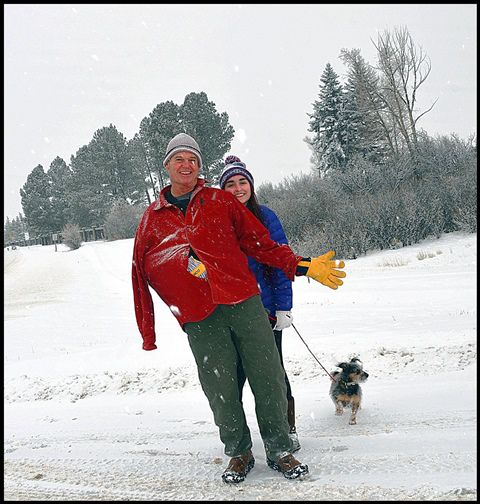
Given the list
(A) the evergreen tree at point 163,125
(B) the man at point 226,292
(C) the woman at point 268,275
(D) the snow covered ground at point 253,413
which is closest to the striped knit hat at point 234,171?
(C) the woman at point 268,275

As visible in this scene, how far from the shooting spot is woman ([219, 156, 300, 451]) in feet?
11.0

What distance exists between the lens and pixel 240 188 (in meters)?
3.51

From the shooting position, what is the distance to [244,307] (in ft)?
9.83

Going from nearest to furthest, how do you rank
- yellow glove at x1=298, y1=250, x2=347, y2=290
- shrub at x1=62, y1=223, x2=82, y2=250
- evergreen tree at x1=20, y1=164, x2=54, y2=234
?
1. yellow glove at x1=298, y1=250, x2=347, y2=290
2. shrub at x1=62, y1=223, x2=82, y2=250
3. evergreen tree at x1=20, y1=164, x2=54, y2=234

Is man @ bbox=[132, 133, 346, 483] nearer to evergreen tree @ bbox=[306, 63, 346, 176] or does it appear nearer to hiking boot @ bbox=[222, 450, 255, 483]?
hiking boot @ bbox=[222, 450, 255, 483]

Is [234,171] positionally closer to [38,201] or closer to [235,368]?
[235,368]

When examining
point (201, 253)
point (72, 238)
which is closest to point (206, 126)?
point (72, 238)

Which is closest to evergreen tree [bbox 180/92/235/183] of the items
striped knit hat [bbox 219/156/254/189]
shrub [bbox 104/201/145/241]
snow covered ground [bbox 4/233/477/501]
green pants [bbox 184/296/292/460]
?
shrub [bbox 104/201/145/241]

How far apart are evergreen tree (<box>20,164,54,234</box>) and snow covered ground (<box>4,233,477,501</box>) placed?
5577 centimetres

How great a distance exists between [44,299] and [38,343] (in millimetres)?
7201

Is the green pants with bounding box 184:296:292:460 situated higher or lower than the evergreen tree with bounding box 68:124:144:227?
lower

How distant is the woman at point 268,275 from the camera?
3.36 metres

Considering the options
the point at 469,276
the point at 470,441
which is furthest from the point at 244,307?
the point at 469,276

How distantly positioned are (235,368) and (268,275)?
75cm
